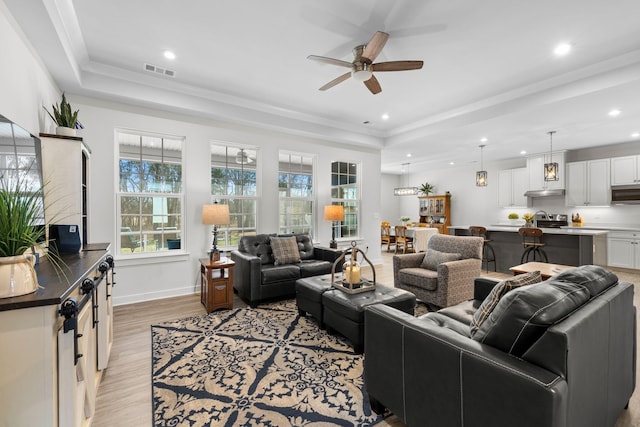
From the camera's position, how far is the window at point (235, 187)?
4.93m

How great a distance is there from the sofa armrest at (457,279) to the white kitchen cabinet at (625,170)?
5.28m

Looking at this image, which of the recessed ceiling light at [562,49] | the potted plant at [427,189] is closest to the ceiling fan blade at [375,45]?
the recessed ceiling light at [562,49]

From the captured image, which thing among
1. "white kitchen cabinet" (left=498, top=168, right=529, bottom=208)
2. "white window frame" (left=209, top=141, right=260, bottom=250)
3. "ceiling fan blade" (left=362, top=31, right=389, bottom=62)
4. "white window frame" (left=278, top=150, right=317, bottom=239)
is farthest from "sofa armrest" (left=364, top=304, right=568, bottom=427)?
"white kitchen cabinet" (left=498, top=168, right=529, bottom=208)

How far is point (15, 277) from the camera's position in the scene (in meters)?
1.26

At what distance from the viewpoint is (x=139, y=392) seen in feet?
6.93

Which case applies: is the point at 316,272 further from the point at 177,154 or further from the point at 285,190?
the point at 177,154

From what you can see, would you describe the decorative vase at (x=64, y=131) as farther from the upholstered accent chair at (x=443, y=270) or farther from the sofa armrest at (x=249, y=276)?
the upholstered accent chair at (x=443, y=270)

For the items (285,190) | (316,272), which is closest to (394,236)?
(285,190)

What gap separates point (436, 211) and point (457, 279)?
733 centimetres

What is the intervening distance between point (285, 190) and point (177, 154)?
78.0 inches

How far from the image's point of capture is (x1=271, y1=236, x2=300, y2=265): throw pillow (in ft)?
14.2

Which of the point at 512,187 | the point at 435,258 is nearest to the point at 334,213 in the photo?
the point at 435,258

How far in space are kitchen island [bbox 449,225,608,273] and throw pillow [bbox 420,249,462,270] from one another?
2.67 metres

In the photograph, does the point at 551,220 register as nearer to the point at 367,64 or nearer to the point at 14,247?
the point at 367,64
